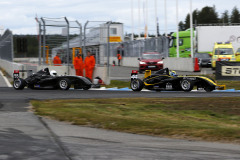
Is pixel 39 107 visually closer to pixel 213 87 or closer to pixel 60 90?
pixel 60 90

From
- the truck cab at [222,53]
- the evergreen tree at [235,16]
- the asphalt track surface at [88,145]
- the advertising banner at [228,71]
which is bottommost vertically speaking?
the asphalt track surface at [88,145]

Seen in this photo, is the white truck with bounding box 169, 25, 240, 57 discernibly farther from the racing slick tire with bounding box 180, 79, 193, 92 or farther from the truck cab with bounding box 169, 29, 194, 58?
the racing slick tire with bounding box 180, 79, 193, 92

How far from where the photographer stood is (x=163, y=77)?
16.8 metres

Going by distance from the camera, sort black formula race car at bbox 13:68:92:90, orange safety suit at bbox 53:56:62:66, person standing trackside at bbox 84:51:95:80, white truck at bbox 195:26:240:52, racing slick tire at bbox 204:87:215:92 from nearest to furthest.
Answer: racing slick tire at bbox 204:87:215:92 → black formula race car at bbox 13:68:92:90 → person standing trackside at bbox 84:51:95:80 → orange safety suit at bbox 53:56:62:66 → white truck at bbox 195:26:240:52

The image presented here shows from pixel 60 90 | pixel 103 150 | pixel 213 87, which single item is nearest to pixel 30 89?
pixel 60 90

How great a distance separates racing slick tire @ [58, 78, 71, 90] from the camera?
57.6ft

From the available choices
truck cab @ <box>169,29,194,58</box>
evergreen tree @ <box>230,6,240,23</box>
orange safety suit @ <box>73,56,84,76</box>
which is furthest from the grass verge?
evergreen tree @ <box>230,6,240,23</box>

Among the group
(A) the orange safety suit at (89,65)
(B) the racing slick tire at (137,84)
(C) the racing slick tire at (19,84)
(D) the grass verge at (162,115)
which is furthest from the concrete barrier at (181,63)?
(D) the grass verge at (162,115)

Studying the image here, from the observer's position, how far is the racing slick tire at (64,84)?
17.6 m

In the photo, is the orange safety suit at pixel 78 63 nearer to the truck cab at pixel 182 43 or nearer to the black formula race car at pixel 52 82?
the black formula race car at pixel 52 82

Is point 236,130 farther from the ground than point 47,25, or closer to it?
closer to it

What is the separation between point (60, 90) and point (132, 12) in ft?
184

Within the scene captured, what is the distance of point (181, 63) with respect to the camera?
37.1 metres

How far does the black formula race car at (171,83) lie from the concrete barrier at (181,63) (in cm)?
1832
